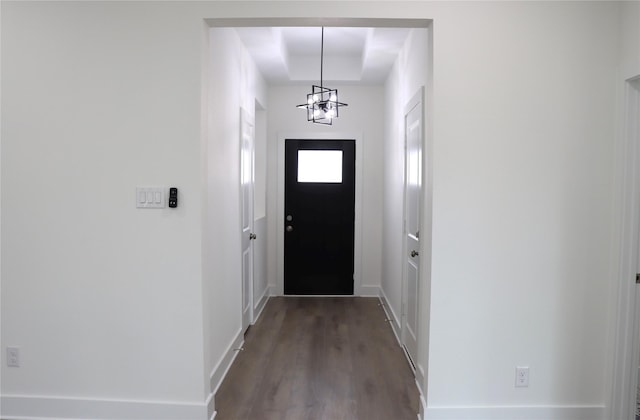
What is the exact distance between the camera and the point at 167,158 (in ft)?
7.51

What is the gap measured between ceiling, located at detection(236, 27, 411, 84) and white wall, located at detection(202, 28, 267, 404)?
240 millimetres

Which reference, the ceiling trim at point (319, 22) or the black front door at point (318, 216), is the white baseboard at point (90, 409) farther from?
the black front door at point (318, 216)

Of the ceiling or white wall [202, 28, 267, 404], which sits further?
the ceiling

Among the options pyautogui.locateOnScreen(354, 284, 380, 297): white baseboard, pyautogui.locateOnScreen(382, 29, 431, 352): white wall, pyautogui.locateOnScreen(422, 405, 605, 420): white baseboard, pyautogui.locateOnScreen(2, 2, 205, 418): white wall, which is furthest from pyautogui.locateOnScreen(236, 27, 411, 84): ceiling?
pyautogui.locateOnScreen(422, 405, 605, 420): white baseboard

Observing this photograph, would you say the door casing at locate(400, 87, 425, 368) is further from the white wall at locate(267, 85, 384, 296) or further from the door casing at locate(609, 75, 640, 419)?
the white wall at locate(267, 85, 384, 296)

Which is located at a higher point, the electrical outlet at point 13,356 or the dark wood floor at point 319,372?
the electrical outlet at point 13,356

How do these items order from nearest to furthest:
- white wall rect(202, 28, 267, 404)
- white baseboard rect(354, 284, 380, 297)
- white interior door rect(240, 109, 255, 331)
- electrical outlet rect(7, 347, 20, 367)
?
electrical outlet rect(7, 347, 20, 367)
white wall rect(202, 28, 267, 404)
white interior door rect(240, 109, 255, 331)
white baseboard rect(354, 284, 380, 297)

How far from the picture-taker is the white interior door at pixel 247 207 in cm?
382

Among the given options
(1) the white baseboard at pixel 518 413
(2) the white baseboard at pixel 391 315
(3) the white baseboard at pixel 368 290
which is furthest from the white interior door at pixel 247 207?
(1) the white baseboard at pixel 518 413

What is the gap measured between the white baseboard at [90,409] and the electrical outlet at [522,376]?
1688 millimetres

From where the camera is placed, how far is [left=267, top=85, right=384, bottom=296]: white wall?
5.19 meters

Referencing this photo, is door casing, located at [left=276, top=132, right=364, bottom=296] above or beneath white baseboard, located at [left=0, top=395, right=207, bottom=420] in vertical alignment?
above

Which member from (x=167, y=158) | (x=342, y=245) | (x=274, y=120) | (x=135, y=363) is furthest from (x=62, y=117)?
(x=342, y=245)

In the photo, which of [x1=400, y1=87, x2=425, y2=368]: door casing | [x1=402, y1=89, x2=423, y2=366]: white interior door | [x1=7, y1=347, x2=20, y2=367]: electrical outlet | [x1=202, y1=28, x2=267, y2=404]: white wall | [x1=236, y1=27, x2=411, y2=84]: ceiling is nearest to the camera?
[x1=7, y1=347, x2=20, y2=367]: electrical outlet
